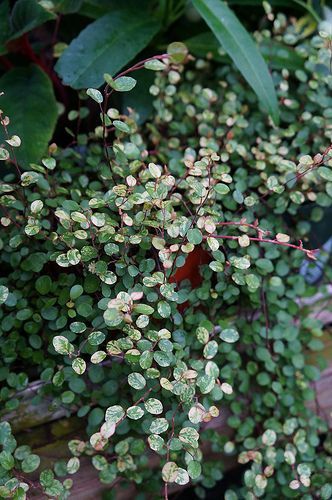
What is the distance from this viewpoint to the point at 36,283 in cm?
89

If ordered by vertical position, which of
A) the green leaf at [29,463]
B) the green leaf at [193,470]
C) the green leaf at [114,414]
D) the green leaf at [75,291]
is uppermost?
the green leaf at [75,291]

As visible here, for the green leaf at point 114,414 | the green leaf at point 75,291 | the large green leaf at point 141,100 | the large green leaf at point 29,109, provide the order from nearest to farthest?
the green leaf at point 114,414 < the green leaf at point 75,291 < the large green leaf at point 29,109 < the large green leaf at point 141,100

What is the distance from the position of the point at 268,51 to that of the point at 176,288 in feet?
1.92

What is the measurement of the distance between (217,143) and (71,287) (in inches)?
17.2

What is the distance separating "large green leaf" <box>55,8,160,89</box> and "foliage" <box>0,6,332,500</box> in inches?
2.3

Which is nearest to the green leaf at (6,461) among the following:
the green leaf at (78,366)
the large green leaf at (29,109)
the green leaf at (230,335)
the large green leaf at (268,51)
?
the green leaf at (78,366)

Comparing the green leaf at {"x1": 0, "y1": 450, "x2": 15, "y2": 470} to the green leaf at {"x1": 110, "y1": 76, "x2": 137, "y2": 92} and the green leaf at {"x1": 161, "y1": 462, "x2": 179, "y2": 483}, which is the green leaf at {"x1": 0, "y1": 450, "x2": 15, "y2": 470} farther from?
the green leaf at {"x1": 110, "y1": 76, "x2": 137, "y2": 92}

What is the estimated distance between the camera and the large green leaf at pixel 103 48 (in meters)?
1.03

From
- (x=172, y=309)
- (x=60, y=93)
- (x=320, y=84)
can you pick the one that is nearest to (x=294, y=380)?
(x=172, y=309)

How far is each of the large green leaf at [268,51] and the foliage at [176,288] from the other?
0.02 metres

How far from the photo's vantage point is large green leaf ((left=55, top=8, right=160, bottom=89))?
1.03 metres

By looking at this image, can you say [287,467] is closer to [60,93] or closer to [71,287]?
[71,287]

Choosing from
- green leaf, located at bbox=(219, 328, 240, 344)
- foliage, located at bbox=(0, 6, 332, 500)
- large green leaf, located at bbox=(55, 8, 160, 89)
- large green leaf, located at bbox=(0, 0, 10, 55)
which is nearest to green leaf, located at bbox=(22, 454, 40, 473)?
foliage, located at bbox=(0, 6, 332, 500)

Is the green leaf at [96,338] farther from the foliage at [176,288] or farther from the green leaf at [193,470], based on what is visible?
the green leaf at [193,470]
